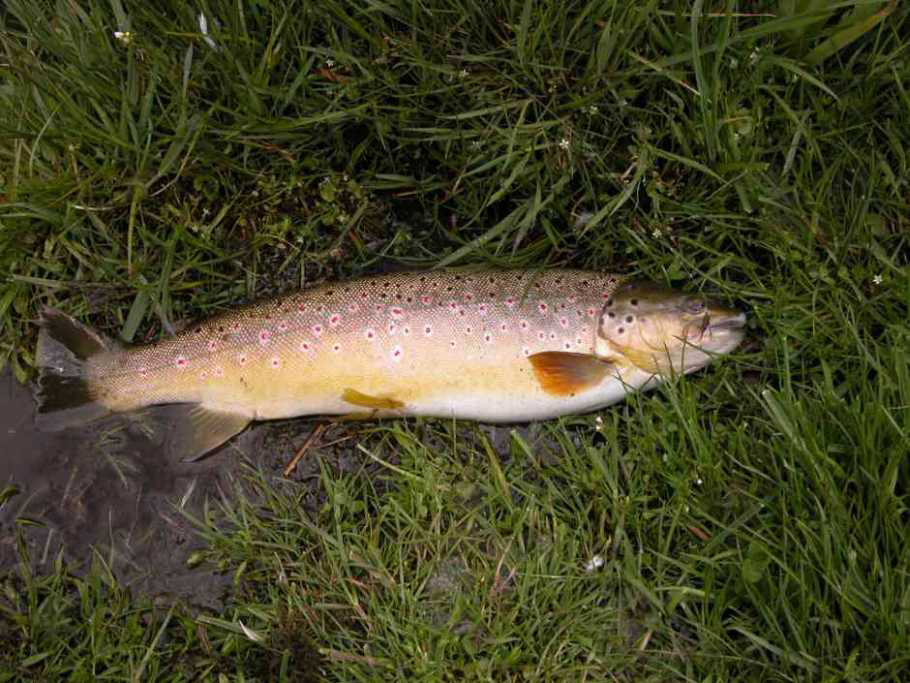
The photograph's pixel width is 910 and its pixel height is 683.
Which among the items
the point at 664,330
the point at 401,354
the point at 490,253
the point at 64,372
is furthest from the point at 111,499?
the point at 664,330

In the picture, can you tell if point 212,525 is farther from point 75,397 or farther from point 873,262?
point 873,262

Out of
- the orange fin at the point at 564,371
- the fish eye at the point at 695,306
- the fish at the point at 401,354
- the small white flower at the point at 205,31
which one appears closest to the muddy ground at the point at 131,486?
the fish at the point at 401,354

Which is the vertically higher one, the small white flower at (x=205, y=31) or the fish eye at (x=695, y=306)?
the small white flower at (x=205, y=31)

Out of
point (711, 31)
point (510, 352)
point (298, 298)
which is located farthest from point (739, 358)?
point (298, 298)

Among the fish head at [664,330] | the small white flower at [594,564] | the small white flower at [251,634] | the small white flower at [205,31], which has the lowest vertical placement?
the small white flower at [251,634]

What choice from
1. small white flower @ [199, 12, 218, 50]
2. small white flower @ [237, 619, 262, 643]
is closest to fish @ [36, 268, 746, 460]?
small white flower @ [237, 619, 262, 643]

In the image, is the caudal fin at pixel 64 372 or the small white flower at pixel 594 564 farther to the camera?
the caudal fin at pixel 64 372

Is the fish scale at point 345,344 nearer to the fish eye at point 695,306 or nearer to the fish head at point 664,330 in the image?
the fish head at point 664,330
